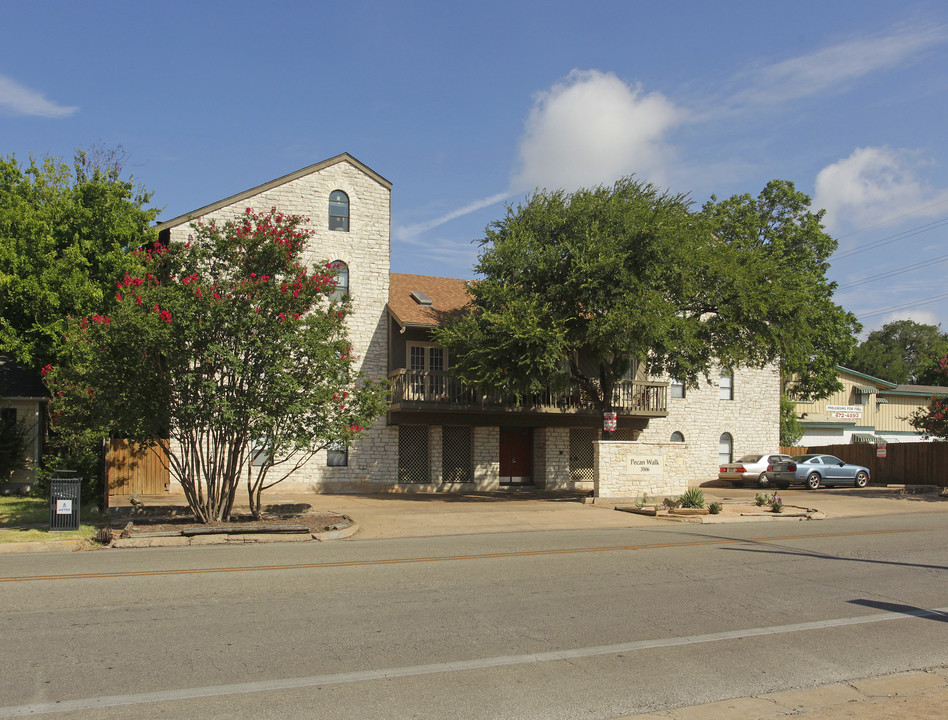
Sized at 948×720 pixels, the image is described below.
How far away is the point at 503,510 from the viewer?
69.7ft

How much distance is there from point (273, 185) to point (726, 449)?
Answer: 22.3 metres

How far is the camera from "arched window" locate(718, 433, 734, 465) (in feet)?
113

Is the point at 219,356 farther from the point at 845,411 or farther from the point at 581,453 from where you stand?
the point at 845,411

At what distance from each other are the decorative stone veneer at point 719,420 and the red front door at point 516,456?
5.13 metres

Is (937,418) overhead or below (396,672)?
overhead

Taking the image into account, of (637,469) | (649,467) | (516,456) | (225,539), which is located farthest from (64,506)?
(516,456)

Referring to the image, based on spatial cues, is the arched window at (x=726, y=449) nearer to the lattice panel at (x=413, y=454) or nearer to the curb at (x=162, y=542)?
the lattice panel at (x=413, y=454)

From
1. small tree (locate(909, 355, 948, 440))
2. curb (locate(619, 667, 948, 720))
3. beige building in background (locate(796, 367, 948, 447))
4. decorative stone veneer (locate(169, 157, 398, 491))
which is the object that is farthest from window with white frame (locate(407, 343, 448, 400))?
beige building in background (locate(796, 367, 948, 447))

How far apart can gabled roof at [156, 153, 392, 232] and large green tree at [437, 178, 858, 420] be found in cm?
504

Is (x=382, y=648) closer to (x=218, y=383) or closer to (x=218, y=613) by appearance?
(x=218, y=613)

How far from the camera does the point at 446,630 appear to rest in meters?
7.52

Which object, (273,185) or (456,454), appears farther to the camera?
(456,454)

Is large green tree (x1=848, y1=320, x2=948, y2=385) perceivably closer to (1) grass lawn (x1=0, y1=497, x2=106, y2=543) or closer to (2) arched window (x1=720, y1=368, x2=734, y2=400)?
(2) arched window (x1=720, y1=368, x2=734, y2=400)

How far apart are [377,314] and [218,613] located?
→ 782 inches
